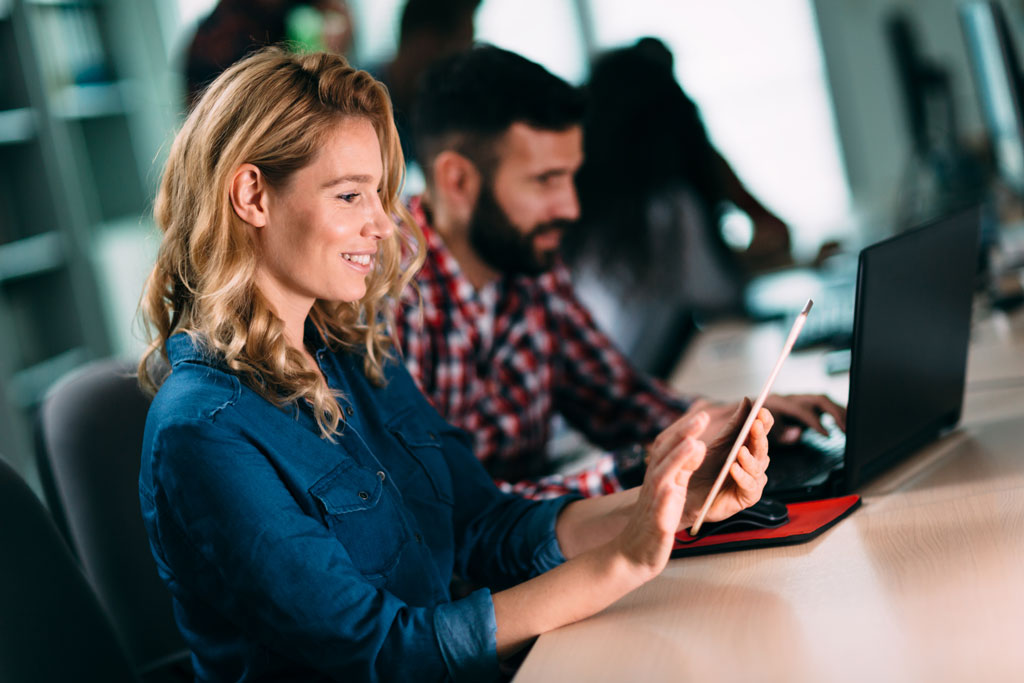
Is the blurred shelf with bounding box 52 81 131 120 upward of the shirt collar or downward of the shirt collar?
upward

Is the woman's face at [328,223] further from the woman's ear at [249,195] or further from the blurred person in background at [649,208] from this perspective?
the blurred person in background at [649,208]

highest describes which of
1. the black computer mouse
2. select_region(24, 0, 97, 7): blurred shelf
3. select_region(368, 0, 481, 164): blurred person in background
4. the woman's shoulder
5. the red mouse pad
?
select_region(24, 0, 97, 7): blurred shelf

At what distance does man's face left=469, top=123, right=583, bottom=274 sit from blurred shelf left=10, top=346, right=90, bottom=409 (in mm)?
1970

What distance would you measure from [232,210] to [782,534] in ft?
2.25

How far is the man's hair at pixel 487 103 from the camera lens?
175cm

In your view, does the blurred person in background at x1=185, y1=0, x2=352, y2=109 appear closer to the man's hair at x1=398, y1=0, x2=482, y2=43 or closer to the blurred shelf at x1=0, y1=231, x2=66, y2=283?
the man's hair at x1=398, y1=0, x2=482, y2=43

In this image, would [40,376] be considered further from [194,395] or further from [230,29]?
[194,395]

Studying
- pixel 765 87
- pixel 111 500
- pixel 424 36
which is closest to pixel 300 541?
pixel 111 500

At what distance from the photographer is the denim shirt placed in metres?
0.90

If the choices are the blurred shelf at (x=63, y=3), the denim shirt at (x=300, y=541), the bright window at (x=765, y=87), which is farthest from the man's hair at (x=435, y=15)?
the bright window at (x=765, y=87)

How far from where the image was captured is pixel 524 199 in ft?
5.85

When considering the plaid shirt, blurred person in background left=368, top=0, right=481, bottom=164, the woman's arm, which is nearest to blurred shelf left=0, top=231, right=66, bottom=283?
blurred person in background left=368, top=0, right=481, bottom=164

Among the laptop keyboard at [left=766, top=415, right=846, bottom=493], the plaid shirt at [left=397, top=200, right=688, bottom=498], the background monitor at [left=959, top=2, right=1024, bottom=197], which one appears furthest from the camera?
the background monitor at [left=959, top=2, right=1024, bottom=197]

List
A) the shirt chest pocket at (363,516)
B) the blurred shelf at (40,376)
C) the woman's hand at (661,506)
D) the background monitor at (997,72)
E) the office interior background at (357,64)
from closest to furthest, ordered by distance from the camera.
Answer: the woman's hand at (661,506), the shirt chest pocket at (363,516), the background monitor at (997,72), the blurred shelf at (40,376), the office interior background at (357,64)
